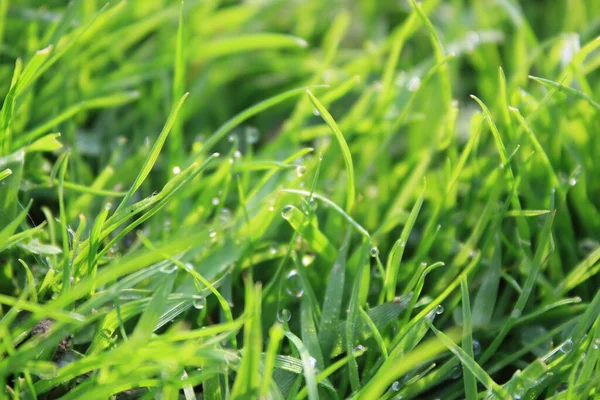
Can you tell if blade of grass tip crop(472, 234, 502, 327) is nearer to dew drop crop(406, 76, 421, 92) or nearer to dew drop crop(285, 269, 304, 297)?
dew drop crop(285, 269, 304, 297)

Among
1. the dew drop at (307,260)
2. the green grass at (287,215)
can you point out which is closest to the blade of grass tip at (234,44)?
the green grass at (287,215)

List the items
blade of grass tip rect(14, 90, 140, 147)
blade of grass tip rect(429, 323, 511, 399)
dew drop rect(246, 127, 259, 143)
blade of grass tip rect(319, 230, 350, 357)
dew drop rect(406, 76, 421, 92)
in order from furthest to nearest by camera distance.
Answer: dew drop rect(406, 76, 421, 92) < dew drop rect(246, 127, 259, 143) < blade of grass tip rect(14, 90, 140, 147) < blade of grass tip rect(319, 230, 350, 357) < blade of grass tip rect(429, 323, 511, 399)

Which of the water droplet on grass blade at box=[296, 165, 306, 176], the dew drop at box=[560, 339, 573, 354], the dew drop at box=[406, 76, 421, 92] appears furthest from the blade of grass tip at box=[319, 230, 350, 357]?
the dew drop at box=[406, 76, 421, 92]

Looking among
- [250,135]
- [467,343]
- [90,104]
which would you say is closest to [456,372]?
[467,343]

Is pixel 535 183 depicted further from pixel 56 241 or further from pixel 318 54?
pixel 56 241

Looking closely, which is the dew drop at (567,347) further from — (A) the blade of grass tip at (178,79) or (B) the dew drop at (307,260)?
(A) the blade of grass tip at (178,79)

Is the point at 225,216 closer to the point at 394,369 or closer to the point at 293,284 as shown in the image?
the point at 293,284
